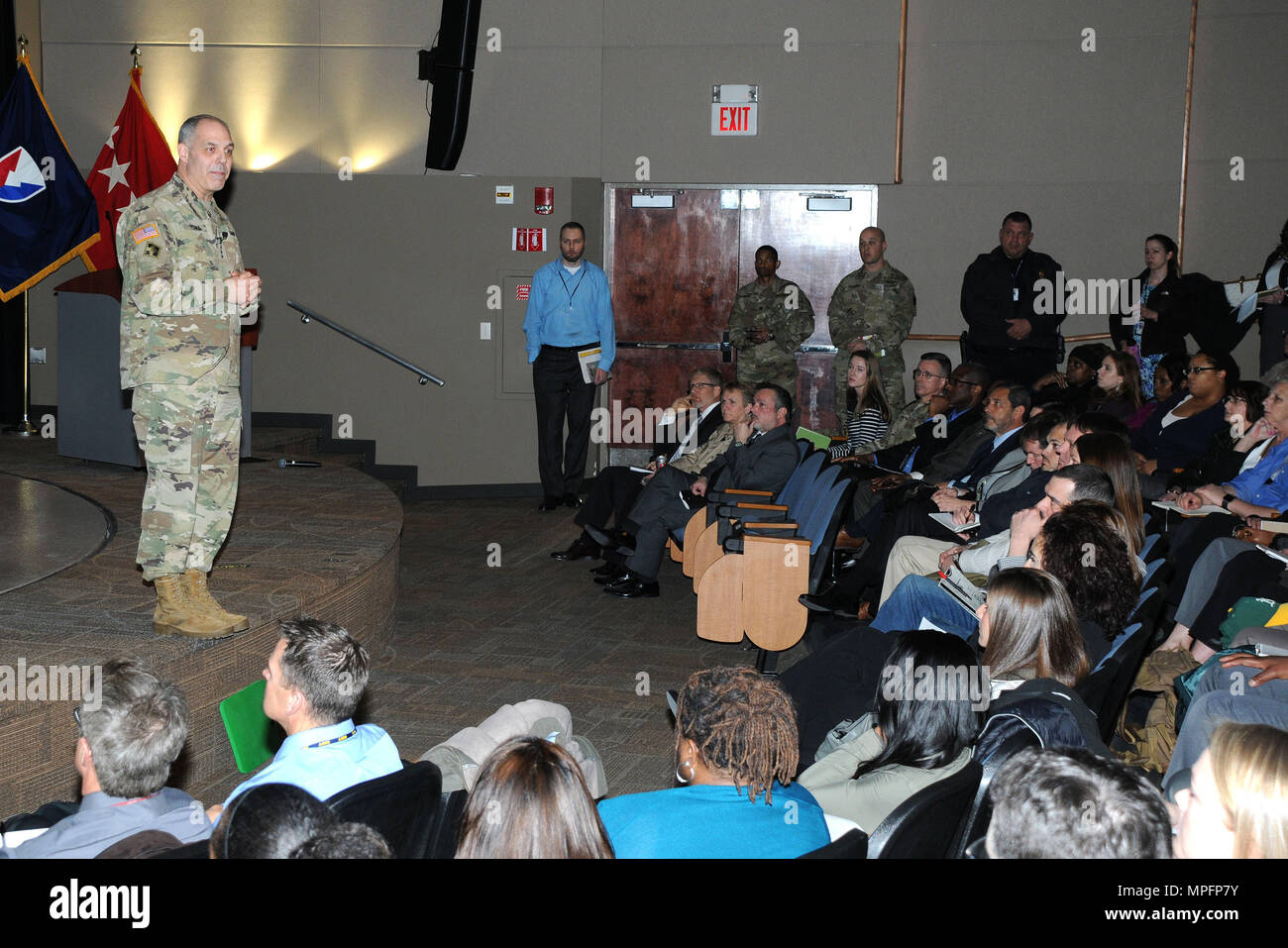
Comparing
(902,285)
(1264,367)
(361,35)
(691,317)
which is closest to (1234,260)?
(1264,367)

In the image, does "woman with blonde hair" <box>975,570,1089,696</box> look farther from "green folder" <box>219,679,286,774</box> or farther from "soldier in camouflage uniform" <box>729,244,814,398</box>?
"soldier in camouflage uniform" <box>729,244,814,398</box>

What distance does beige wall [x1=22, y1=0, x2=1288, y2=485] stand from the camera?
8648mm

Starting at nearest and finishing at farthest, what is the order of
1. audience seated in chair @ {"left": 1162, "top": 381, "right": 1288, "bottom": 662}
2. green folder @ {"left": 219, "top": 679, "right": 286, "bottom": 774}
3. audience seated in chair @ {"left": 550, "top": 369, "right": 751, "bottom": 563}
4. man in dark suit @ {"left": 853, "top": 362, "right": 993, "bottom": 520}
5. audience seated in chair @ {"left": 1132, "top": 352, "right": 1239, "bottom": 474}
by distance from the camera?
green folder @ {"left": 219, "top": 679, "right": 286, "bottom": 774} → audience seated in chair @ {"left": 1162, "top": 381, "right": 1288, "bottom": 662} → audience seated in chair @ {"left": 1132, "top": 352, "right": 1239, "bottom": 474} → man in dark suit @ {"left": 853, "top": 362, "right": 993, "bottom": 520} → audience seated in chair @ {"left": 550, "top": 369, "right": 751, "bottom": 563}

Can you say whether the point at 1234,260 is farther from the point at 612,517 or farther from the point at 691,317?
the point at 612,517

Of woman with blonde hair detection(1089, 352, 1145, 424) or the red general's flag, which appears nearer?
woman with blonde hair detection(1089, 352, 1145, 424)

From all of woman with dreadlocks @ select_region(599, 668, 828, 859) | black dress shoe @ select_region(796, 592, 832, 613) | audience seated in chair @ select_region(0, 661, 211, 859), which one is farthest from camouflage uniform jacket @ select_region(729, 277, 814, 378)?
audience seated in chair @ select_region(0, 661, 211, 859)

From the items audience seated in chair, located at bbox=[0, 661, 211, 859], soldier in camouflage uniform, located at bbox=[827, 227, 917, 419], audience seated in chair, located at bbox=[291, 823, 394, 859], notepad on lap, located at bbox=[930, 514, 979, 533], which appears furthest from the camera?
soldier in camouflage uniform, located at bbox=[827, 227, 917, 419]

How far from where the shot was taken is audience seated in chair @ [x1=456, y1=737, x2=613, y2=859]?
5.48 ft

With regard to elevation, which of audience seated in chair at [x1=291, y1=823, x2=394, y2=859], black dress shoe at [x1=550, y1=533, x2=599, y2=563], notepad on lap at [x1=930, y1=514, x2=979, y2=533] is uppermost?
audience seated in chair at [x1=291, y1=823, x2=394, y2=859]

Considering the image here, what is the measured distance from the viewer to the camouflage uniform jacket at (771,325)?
342 inches

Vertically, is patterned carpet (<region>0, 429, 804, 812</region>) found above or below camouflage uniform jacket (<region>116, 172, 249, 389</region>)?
below

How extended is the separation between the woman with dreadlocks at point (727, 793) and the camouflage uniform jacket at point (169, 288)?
2.23m

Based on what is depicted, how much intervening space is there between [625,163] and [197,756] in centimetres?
666

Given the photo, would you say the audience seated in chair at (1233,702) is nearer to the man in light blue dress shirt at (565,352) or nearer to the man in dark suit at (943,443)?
the man in dark suit at (943,443)
